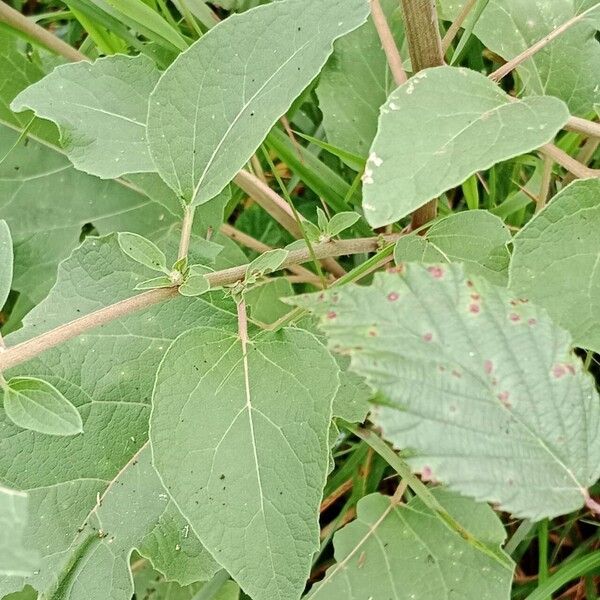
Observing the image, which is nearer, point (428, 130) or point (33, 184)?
point (428, 130)

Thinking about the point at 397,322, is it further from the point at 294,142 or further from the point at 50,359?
the point at 294,142

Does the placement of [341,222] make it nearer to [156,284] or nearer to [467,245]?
[467,245]

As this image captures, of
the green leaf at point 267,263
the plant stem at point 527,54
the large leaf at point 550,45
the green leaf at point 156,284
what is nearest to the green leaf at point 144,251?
the green leaf at point 156,284

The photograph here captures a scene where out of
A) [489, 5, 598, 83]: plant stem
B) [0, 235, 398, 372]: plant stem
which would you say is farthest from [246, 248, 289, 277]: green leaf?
[489, 5, 598, 83]: plant stem

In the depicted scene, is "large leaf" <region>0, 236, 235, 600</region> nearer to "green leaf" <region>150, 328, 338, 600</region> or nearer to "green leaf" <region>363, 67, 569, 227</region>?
"green leaf" <region>150, 328, 338, 600</region>

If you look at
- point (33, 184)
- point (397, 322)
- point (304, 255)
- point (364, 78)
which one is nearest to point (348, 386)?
point (304, 255)

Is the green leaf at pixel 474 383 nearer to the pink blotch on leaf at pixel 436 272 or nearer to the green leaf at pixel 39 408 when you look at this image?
the pink blotch on leaf at pixel 436 272
